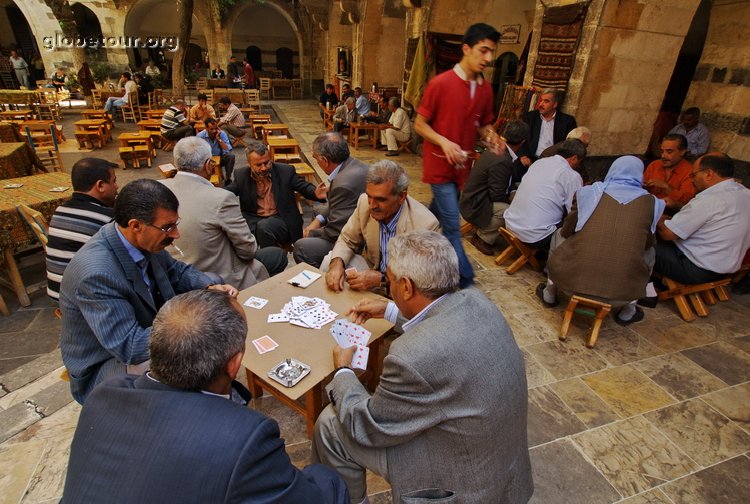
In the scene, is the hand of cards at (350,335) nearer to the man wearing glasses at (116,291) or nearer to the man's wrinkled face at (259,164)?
the man wearing glasses at (116,291)

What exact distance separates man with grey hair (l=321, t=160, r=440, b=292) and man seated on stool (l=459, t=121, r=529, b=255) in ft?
6.21

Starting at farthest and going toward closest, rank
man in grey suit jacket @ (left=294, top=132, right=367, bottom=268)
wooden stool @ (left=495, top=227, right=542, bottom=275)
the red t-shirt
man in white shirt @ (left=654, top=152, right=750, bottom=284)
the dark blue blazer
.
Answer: wooden stool @ (left=495, top=227, right=542, bottom=275) → man in grey suit jacket @ (left=294, top=132, right=367, bottom=268) → man in white shirt @ (left=654, top=152, right=750, bottom=284) → the red t-shirt → the dark blue blazer

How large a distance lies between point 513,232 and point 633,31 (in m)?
3.12

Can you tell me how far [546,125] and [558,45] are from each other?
1009 mm

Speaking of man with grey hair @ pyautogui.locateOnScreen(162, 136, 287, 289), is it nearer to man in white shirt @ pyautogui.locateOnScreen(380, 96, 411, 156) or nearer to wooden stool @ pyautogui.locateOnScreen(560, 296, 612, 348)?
wooden stool @ pyautogui.locateOnScreen(560, 296, 612, 348)

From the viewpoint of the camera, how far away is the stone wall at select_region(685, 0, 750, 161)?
15.9 ft

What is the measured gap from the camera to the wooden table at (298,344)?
1832mm

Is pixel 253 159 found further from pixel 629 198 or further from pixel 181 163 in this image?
pixel 629 198

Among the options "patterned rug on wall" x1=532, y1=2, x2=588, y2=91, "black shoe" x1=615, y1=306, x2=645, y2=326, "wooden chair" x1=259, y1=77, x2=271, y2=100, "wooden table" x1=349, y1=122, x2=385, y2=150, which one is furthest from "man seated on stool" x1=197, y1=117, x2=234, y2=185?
"wooden chair" x1=259, y1=77, x2=271, y2=100

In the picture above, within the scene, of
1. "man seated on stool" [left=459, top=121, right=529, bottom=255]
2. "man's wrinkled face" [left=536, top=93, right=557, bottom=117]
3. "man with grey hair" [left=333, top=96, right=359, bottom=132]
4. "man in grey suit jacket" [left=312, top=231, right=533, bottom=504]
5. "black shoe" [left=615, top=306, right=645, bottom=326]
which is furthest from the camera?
"man with grey hair" [left=333, top=96, right=359, bottom=132]

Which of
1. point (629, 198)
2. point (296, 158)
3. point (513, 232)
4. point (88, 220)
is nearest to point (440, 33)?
point (296, 158)

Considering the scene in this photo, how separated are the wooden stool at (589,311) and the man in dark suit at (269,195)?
2.52m

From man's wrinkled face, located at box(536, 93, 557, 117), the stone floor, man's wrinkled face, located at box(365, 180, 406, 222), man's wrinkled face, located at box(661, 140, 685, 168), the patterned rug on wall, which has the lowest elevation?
the stone floor

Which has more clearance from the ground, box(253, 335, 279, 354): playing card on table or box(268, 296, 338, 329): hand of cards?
box(268, 296, 338, 329): hand of cards
